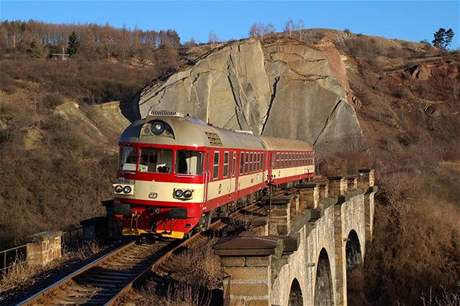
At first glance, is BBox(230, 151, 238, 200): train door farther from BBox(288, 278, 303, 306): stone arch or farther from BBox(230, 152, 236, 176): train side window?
BBox(288, 278, 303, 306): stone arch

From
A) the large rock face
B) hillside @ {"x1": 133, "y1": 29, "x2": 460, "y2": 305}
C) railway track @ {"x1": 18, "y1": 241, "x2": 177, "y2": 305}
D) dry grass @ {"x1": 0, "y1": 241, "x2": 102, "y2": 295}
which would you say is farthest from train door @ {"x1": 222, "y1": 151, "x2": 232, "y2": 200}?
the large rock face

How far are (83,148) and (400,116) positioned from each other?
37.3 m

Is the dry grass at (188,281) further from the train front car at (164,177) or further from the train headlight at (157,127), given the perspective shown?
the train headlight at (157,127)

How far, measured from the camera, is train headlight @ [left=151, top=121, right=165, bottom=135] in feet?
42.1

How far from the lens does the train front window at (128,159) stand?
12867 millimetres

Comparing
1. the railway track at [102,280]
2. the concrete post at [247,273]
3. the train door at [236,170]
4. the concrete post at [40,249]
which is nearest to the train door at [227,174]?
the train door at [236,170]

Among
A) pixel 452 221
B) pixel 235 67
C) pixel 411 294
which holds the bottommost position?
pixel 411 294

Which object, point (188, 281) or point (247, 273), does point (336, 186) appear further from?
point (247, 273)

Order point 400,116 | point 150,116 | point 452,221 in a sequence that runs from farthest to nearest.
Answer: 1. point 400,116
2. point 452,221
3. point 150,116

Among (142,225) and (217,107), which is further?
(217,107)

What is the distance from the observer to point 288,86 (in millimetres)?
49281

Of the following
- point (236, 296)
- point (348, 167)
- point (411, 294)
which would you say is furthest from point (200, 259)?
point (348, 167)

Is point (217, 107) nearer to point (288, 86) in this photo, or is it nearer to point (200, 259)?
point (288, 86)

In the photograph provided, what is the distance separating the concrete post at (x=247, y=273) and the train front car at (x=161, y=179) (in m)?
5.71
